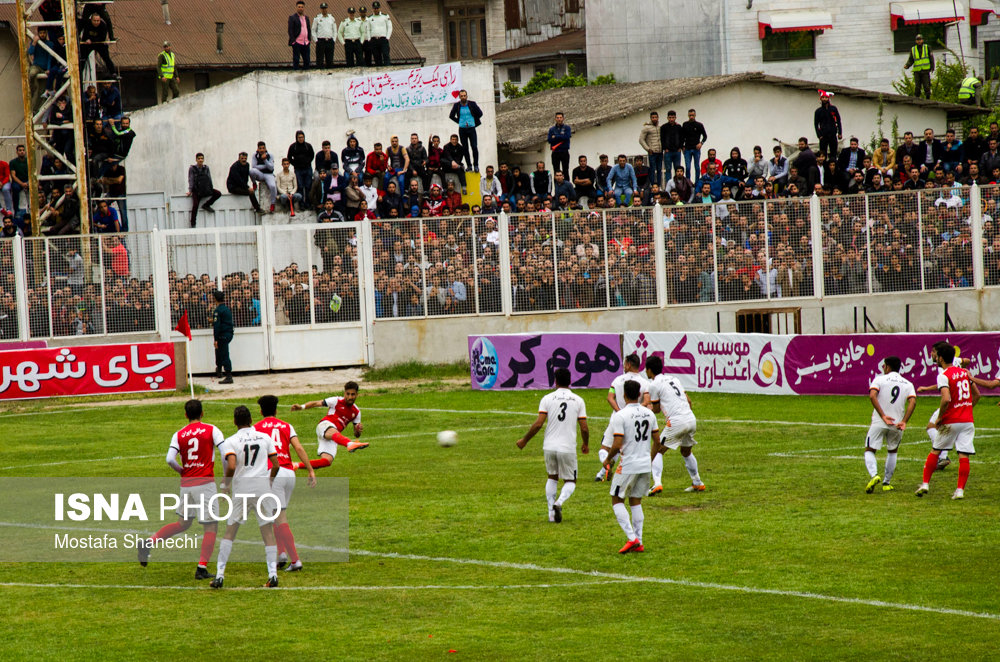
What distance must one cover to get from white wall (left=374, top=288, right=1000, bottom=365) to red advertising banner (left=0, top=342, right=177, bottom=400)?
570 centimetres

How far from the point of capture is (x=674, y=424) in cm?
1856

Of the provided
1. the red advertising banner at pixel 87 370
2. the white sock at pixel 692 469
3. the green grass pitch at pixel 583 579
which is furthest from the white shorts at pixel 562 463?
the red advertising banner at pixel 87 370

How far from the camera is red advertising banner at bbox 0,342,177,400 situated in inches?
1215

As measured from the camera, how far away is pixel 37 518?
1767cm

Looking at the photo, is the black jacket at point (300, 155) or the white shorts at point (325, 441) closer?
the white shorts at point (325, 441)

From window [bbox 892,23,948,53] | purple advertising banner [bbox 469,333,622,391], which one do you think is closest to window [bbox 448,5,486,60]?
window [bbox 892,23,948,53]

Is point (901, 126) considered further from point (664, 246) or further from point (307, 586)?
point (307, 586)

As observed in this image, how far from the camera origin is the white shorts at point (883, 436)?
1791cm

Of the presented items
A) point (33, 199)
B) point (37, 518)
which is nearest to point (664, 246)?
point (33, 199)

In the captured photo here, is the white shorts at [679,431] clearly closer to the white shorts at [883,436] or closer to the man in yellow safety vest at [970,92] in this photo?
the white shorts at [883,436]

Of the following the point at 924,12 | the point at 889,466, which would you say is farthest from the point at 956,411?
the point at 924,12

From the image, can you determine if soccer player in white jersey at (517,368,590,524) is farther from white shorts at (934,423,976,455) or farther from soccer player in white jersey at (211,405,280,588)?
white shorts at (934,423,976,455)

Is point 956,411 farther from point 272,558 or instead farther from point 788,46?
point 788,46

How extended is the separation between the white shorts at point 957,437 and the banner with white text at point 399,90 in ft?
87.8
